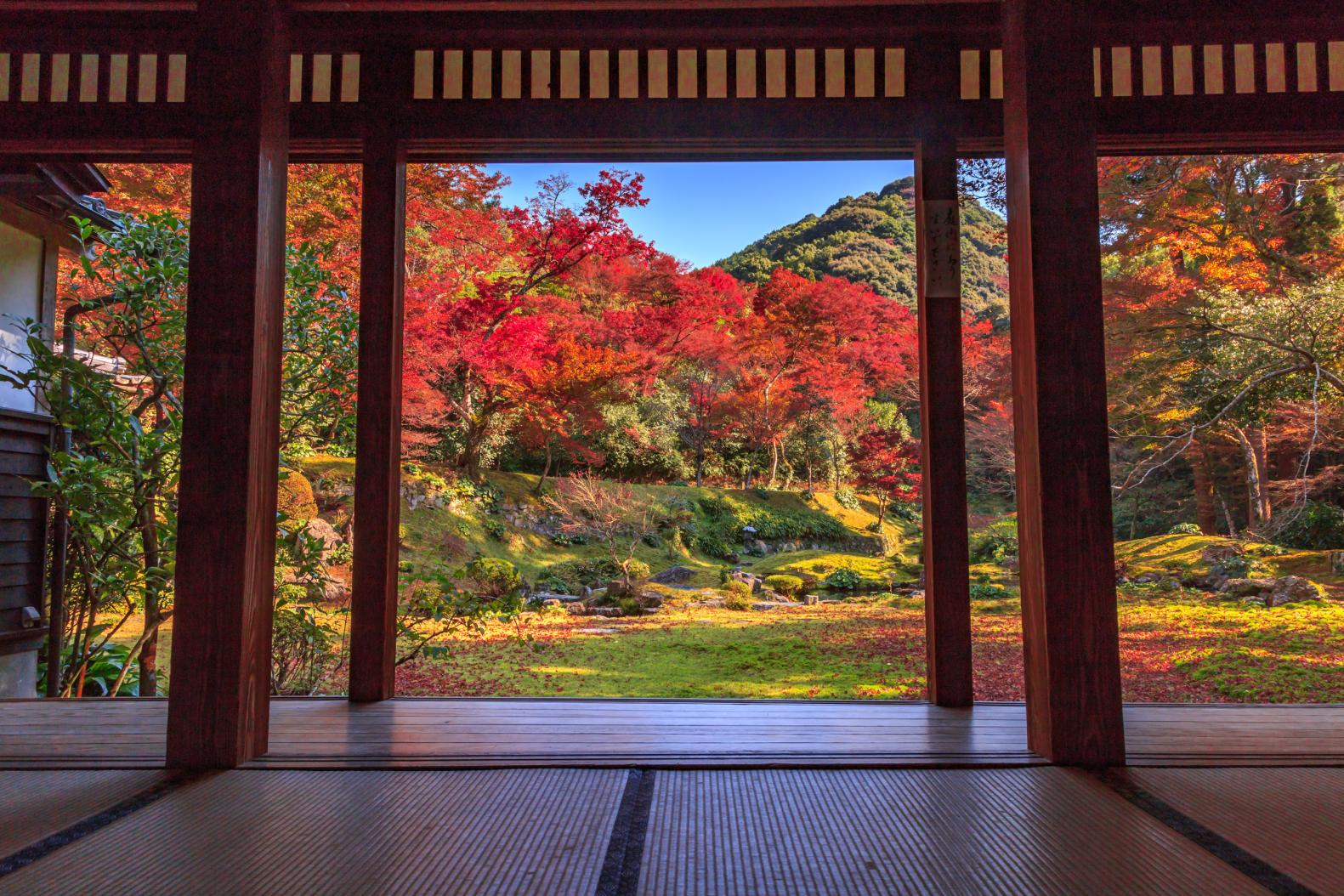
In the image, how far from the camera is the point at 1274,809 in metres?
Answer: 1.38

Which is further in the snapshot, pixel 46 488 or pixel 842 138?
pixel 46 488

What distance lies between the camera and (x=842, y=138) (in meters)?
2.39

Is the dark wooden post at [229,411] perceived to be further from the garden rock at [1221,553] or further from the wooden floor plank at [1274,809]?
the garden rock at [1221,553]

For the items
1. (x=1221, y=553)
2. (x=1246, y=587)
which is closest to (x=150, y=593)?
(x=1246, y=587)

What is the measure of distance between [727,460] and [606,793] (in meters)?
7.20

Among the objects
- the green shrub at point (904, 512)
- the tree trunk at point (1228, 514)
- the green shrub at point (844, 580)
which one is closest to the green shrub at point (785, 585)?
the green shrub at point (844, 580)

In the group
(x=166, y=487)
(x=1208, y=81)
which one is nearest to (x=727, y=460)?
(x=166, y=487)

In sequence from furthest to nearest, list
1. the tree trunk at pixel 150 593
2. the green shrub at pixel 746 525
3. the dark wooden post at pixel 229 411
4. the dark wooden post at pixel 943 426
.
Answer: the green shrub at pixel 746 525
the tree trunk at pixel 150 593
the dark wooden post at pixel 943 426
the dark wooden post at pixel 229 411

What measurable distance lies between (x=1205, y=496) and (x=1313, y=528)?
786 millimetres

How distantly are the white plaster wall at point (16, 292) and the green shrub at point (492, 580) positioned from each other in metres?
3.53

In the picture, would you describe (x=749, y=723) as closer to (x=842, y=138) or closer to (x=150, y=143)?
(x=842, y=138)

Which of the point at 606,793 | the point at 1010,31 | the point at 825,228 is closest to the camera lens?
the point at 606,793

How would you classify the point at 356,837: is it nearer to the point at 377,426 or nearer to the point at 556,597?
the point at 377,426

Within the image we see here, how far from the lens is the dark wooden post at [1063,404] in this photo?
66.0 inches
